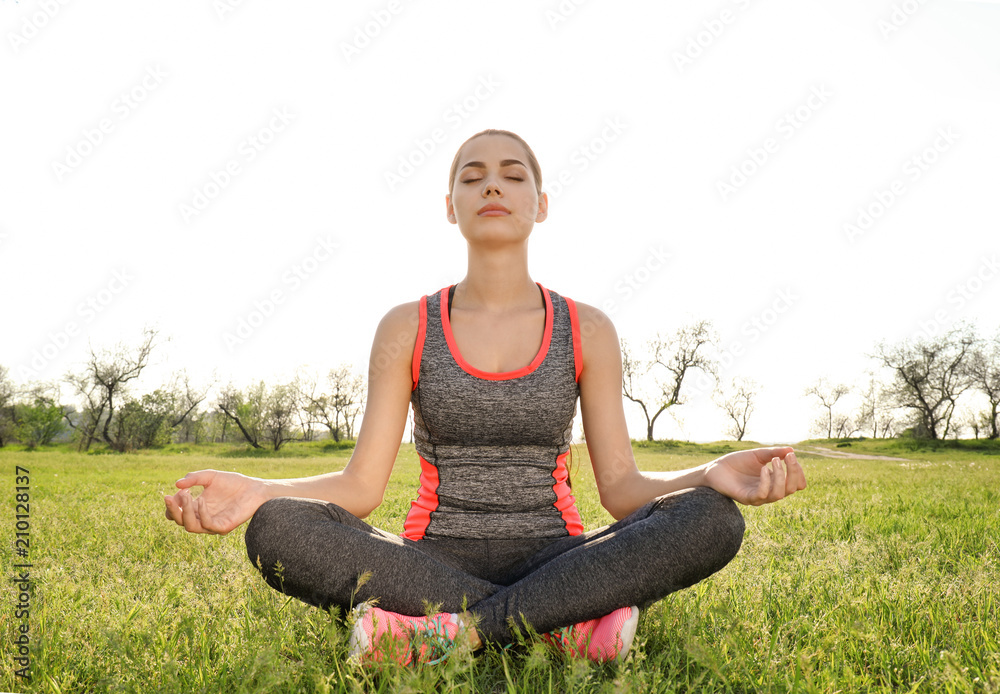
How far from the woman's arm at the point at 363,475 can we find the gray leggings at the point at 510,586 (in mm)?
156

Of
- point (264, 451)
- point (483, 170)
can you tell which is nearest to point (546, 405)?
point (483, 170)

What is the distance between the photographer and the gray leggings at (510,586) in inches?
87.0

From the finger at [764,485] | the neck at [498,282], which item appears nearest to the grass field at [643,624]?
the finger at [764,485]

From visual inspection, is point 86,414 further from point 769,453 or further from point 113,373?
point 769,453

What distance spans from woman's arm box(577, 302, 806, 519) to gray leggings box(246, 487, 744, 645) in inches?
6.4

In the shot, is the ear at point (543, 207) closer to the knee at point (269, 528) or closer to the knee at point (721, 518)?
the knee at point (721, 518)

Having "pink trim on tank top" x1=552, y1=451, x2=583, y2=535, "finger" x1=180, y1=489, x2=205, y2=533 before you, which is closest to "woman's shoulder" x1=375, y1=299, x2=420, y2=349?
"pink trim on tank top" x1=552, y1=451, x2=583, y2=535

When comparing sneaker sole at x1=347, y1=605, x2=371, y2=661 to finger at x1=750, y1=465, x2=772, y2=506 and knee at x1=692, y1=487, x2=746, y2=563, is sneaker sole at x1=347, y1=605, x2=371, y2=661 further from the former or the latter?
finger at x1=750, y1=465, x2=772, y2=506

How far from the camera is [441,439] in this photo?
9.80ft

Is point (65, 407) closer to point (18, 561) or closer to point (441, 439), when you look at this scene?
point (18, 561)

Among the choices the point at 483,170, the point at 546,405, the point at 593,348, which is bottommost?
the point at 546,405

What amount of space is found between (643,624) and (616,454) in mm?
783

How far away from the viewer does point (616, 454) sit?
305 centimetres

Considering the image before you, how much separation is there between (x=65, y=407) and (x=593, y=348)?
121ft
